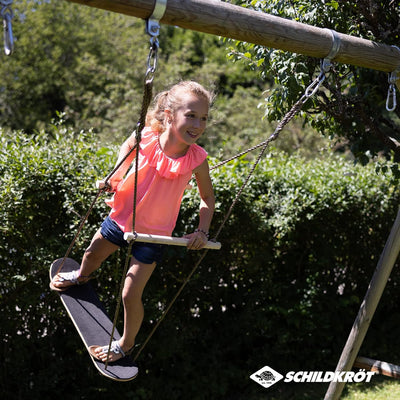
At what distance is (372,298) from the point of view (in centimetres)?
349

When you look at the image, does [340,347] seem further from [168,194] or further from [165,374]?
[168,194]

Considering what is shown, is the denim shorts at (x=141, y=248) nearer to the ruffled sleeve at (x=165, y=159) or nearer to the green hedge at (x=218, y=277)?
the ruffled sleeve at (x=165, y=159)

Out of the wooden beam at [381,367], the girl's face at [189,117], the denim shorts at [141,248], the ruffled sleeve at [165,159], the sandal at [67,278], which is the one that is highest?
the girl's face at [189,117]

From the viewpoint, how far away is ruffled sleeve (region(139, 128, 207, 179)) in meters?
2.92

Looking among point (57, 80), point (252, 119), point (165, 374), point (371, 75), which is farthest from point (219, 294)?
point (57, 80)

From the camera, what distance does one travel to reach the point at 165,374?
4531 mm

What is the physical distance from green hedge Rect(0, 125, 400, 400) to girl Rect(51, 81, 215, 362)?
85cm

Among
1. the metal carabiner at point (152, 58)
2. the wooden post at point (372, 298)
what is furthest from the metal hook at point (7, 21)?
the wooden post at point (372, 298)

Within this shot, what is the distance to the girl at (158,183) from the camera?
9.32ft

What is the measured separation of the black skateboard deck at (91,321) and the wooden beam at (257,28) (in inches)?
68.9

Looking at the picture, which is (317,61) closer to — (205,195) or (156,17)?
(205,195)

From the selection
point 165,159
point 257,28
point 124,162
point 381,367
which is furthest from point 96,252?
point 381,367

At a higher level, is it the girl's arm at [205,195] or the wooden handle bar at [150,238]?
the girl's arm at [205,195]

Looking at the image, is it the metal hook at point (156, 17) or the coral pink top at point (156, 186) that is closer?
the metal hook at point (156, 17)
